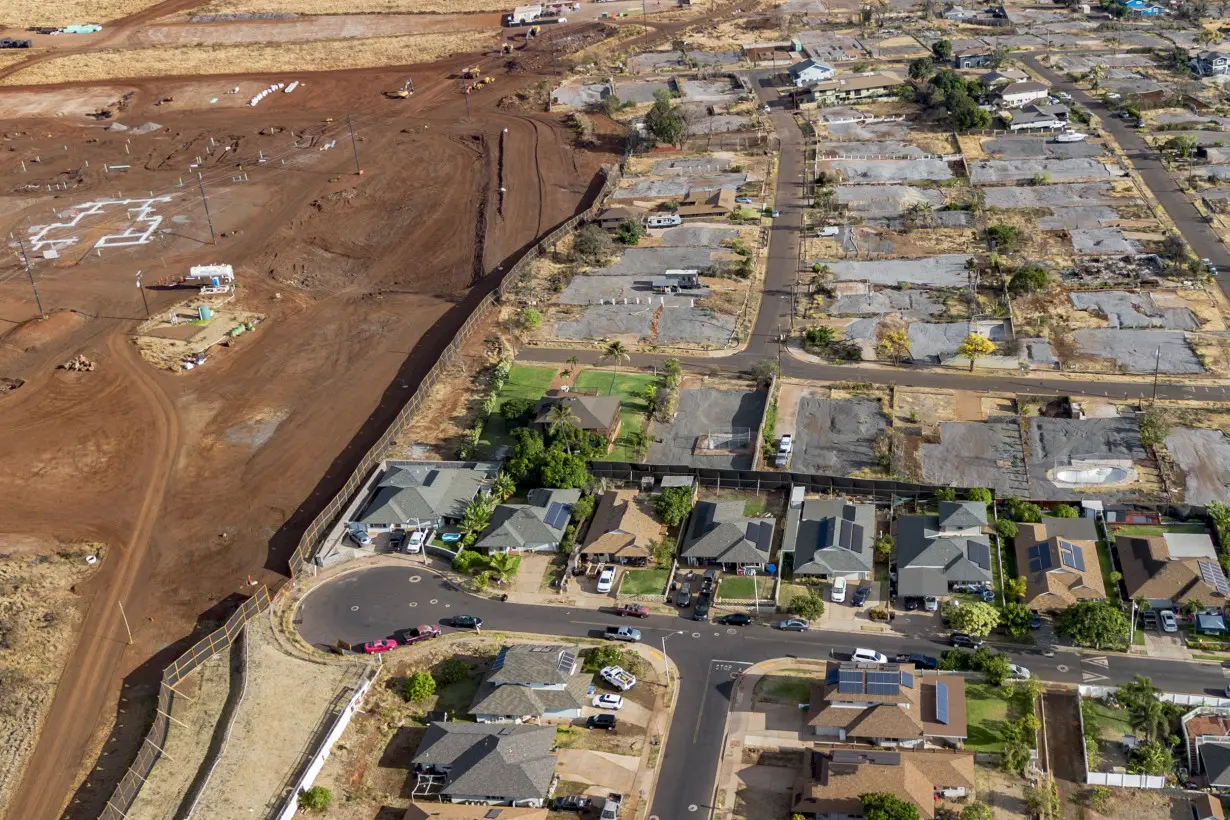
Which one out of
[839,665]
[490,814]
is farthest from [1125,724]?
[490,814]

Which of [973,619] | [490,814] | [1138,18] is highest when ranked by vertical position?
[1138,18]

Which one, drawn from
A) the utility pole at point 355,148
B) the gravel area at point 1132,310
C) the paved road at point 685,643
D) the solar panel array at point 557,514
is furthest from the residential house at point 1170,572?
the utility pole at point 355,148

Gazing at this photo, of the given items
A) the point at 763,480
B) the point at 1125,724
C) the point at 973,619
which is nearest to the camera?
the point at 1125,724

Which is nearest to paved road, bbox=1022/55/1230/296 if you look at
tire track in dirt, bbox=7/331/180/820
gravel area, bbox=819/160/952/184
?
gravel area, bbox=819/160/952/184

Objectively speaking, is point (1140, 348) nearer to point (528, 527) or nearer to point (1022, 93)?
point (528, 527)

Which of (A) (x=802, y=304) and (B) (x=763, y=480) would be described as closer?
(B) (x=763, y=480)

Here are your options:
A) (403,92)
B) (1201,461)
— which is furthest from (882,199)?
(403,92)

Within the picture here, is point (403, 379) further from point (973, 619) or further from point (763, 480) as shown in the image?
point (973, 619)
